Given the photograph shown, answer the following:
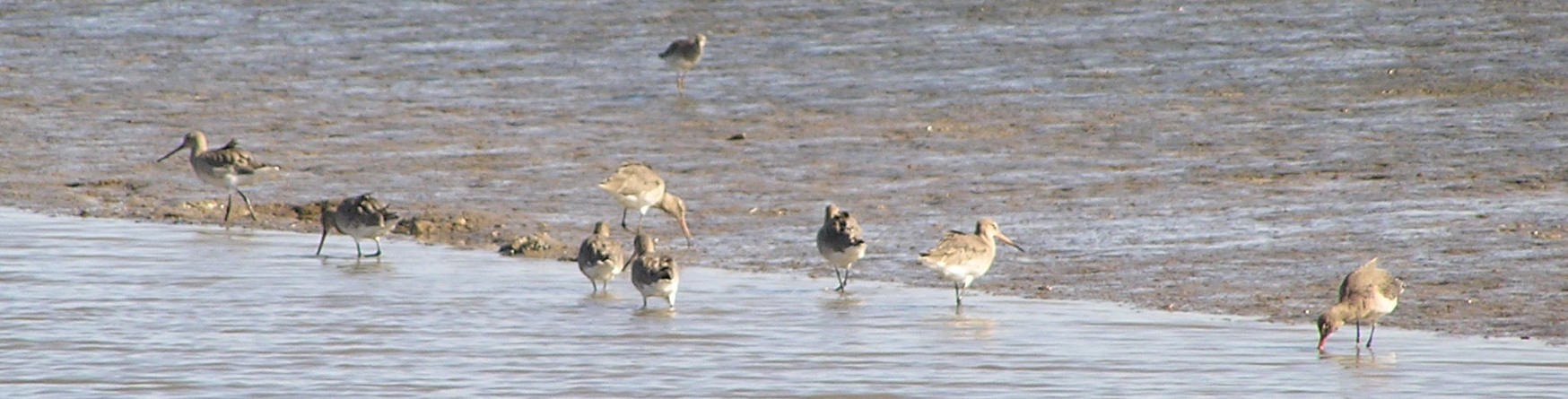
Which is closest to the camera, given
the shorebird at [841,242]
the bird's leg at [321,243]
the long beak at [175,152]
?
the shorebird at [841,242]

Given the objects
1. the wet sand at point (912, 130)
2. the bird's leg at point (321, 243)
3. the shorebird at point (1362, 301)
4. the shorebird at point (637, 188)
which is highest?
the shorebird at point (1362, 301)

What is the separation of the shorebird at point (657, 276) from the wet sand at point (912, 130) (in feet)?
5.19

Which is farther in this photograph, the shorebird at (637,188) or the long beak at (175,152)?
the long beak at (175,152)

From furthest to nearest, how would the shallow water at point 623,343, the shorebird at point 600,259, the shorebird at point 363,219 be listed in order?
the shorebird at point 363,219 → the shorebird at point 600,259 → the shallow water at point 623,343

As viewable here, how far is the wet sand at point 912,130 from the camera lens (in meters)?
14.1

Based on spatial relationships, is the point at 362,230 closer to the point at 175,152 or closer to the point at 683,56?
the point at 175,152

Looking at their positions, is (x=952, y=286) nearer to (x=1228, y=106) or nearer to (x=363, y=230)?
(x=363, y=230)

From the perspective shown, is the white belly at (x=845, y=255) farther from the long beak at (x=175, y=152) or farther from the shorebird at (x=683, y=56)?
the shorebird at (x=683, y=56)

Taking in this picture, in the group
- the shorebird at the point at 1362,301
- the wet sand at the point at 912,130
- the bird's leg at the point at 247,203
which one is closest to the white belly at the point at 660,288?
the wet sand at the point at 912,130

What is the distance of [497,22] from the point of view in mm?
28391

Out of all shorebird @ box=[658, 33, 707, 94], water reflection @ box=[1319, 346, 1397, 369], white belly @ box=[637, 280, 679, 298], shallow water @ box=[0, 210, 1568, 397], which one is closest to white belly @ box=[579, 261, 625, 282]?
shallow water @ box=[0, 210, 1568, 397]

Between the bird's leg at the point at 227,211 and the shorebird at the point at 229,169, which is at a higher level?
the shorebird at the point at 229,169

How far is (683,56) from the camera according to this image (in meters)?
23.9

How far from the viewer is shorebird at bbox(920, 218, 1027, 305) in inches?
485
